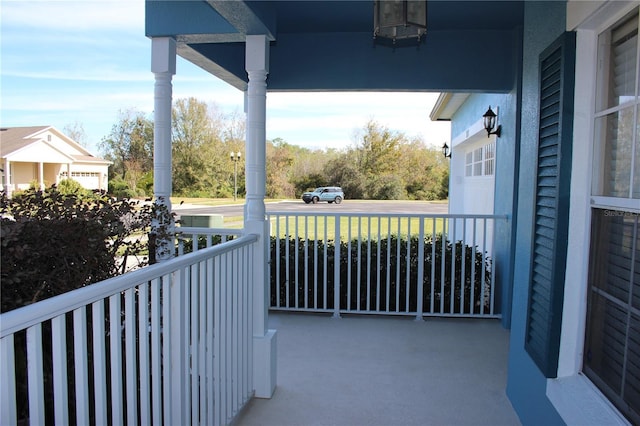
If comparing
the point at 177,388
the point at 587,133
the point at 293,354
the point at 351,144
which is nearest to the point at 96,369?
the point at 177,388

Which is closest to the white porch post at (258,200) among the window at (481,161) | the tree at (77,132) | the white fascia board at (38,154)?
the window at (481,161)

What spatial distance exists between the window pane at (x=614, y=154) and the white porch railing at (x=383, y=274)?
2.59 metres

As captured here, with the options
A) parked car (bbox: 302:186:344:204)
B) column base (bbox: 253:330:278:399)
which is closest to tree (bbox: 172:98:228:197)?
parked car (bbox: 302:186:344:204)

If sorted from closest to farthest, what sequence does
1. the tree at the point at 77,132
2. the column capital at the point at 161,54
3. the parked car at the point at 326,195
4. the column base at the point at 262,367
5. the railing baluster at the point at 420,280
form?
the column base at the point at 262,367 → the column capital at the point at 161,54 → the railing baluster at the point at 420,280 → the tree at the point at 77,132 → the parked car at the point at 326,195

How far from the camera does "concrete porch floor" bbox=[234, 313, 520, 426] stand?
8.41ft

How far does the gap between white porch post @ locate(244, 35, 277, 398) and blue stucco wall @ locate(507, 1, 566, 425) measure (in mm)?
1454

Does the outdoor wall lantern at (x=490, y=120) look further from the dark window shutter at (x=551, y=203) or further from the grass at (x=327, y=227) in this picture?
the dark window shutter at (x=551, y=203)

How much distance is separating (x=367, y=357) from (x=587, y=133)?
Result: 229 centimetres

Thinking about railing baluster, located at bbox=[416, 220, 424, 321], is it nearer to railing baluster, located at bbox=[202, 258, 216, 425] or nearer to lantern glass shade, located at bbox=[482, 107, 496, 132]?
lantern glass shade, located at bbox=[482, 107, 496, 132]

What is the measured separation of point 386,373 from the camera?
3143 millimetres

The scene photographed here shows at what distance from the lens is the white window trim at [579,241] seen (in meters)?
1.76

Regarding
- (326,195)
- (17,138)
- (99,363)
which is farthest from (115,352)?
(326,195)

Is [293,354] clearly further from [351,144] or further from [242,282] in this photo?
[351,144]

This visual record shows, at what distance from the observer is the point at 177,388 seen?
5.58ft
